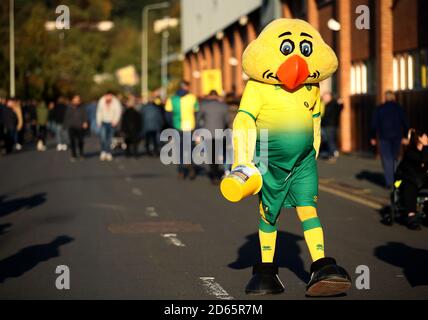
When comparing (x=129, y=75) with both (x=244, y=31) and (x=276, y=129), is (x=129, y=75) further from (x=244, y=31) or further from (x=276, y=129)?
(x=276, y=129)

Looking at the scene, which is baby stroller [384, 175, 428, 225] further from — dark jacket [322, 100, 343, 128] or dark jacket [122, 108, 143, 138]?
dark jacket [122, 108, 143, 138]

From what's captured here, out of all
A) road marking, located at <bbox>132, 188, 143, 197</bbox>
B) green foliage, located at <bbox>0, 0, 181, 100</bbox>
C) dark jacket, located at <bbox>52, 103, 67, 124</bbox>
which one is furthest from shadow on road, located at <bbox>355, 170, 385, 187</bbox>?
dark jacket, located at <bbox>52, 103, 67, 124</bbox>

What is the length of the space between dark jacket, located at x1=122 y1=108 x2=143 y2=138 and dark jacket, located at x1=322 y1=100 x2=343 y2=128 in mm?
5709

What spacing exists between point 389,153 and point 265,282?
10775mm

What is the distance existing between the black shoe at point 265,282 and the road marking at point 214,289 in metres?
0.21

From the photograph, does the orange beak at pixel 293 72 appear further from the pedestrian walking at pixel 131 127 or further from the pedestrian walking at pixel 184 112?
the pedestrian walking at pixel 131 127

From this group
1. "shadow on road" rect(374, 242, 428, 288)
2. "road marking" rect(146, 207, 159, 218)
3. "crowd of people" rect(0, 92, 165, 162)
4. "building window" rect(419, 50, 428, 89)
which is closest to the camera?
"shadow on road" rect(374, 242, 428, 288)

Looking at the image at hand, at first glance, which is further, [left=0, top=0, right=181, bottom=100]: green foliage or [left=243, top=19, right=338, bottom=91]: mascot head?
[left=0, top=0, right=181, bottom=100]: green foliage

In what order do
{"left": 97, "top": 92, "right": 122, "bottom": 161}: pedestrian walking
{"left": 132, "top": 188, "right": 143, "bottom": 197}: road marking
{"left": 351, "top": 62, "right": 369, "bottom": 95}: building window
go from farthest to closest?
{"left": 351, "top": 62, "right": 369, "bottom": 95}: building window
{"left": 97, "top": 92, "right": 122, "bottom": 161}: pedestrian walking
{"left": 132, "top": 188, "right": 143, "bottom": 197}: road marking

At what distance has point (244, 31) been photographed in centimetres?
5003

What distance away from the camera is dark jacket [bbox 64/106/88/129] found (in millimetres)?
29703

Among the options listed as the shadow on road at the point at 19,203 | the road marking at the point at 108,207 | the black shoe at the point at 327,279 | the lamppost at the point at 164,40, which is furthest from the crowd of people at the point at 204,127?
the lamppost at the point at 164,40

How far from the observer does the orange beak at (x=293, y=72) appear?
833 centimetres
